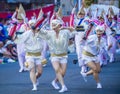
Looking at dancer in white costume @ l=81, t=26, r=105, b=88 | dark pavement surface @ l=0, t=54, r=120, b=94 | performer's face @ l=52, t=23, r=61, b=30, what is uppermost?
performer's face @ l=52, t=23, r=61, b=30

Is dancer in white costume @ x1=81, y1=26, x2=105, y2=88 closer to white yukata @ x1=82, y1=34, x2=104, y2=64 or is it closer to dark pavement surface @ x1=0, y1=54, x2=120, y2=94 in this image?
white yukata @ x1=82, y1=34, x2=104, y2=64

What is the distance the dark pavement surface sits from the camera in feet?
43.1

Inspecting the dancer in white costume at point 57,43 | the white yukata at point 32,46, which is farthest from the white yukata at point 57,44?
the white yukata at point 32,46

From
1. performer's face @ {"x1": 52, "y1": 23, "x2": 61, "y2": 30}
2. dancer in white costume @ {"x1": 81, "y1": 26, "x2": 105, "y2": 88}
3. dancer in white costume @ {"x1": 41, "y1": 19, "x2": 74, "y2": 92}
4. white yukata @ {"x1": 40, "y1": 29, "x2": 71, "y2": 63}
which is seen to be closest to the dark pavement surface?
dancer in white costume @ {"x1": 81, "y1": 26, "x2": 105, "y2": 88}

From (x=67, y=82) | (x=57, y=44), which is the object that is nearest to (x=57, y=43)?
(x=57, y=44)

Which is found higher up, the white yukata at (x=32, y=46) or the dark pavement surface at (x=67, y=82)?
the white yukata at (x=32, y=46)

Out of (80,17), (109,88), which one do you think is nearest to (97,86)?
(109,88)

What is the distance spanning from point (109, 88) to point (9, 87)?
8.55 ft

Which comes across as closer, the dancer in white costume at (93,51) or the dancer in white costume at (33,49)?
the dancer in white costume at (33,49)

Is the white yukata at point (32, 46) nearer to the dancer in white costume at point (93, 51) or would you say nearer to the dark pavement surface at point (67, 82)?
the dark pavement surface at point (67, 82)

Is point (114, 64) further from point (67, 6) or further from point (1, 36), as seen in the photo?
point (67, 6)

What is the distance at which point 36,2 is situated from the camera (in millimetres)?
47500

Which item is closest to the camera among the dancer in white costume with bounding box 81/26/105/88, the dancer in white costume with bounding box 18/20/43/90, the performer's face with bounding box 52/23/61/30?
the performer's face with bounding box 52/23/61/30

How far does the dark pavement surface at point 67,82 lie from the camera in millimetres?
13141
